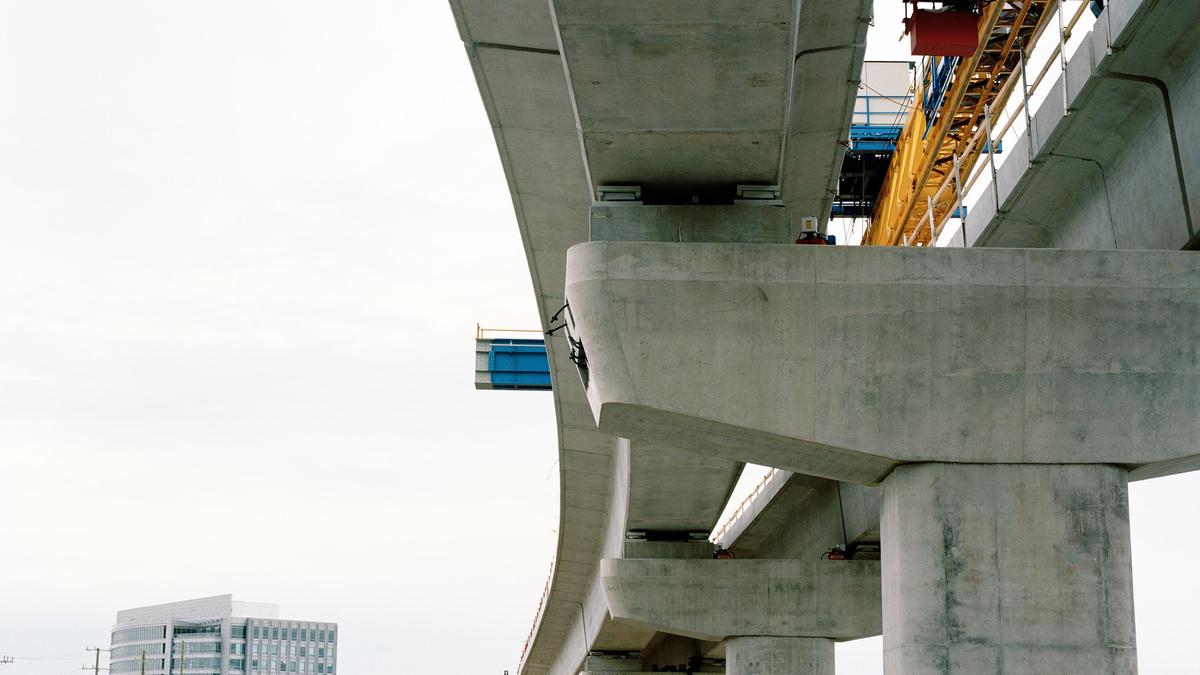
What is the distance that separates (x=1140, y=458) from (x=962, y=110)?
18.7 metres

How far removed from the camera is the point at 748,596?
86.1ft

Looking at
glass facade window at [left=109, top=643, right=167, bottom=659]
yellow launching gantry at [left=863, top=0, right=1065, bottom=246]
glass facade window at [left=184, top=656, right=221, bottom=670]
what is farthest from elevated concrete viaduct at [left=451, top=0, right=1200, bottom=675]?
glass facade window at [left=184, top=656, right=221, bottom=670]

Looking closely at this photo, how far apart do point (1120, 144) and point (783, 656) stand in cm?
1540

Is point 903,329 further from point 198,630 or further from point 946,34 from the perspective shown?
point 198,630

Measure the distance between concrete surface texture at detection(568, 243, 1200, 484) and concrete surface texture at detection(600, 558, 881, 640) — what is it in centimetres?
1443

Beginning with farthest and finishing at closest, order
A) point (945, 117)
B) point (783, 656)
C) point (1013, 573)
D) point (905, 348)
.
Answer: point (945, 117), point (783, 656), point (905, 348), point (1013, 573)

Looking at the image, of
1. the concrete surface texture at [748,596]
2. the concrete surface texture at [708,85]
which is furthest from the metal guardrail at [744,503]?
the concrete surface texture at [708,85]

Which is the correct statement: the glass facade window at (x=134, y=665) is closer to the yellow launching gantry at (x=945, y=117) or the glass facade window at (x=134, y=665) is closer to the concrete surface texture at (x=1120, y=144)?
the yellow launching gantry at (x=945, y=117)

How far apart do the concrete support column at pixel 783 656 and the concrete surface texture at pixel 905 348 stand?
1533 centimetres

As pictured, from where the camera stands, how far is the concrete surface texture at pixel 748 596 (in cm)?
2550

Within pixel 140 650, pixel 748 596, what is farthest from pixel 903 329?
pixel 140 650

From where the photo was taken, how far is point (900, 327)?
11.3 m

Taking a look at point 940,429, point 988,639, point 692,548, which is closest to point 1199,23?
point 940,429

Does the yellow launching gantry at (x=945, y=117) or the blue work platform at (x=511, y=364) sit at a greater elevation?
the yellow launching gantry at (x=945, y=117)
